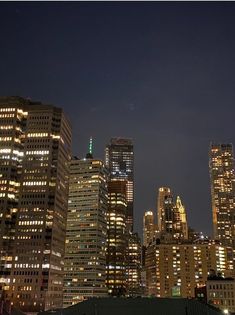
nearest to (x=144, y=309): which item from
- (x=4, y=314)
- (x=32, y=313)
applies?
(x=4, y=314)

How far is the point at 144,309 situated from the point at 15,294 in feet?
457

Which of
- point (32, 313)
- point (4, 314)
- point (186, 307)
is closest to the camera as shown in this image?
point (186, 307)

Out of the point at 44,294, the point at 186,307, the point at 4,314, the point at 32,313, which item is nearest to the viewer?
the point at 186,307

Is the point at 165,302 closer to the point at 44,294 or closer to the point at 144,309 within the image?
the point at 144,309

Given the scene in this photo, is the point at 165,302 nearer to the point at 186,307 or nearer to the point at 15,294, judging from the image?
the point at 186,307

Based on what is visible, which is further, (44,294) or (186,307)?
(44,294)

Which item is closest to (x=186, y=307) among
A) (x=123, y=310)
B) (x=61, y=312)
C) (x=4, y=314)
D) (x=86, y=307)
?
(x=123, y=310)

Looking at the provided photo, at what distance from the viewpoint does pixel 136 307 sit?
75.6 metres

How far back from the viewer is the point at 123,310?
7538 cm

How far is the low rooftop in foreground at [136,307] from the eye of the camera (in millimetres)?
75125

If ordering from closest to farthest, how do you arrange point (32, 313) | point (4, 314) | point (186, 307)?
point (186, 307)
point (4, 314)
point (32, 313)

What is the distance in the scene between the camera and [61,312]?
78.3 metres

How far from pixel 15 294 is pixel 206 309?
462ft

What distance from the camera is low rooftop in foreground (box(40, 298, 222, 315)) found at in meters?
75.1
